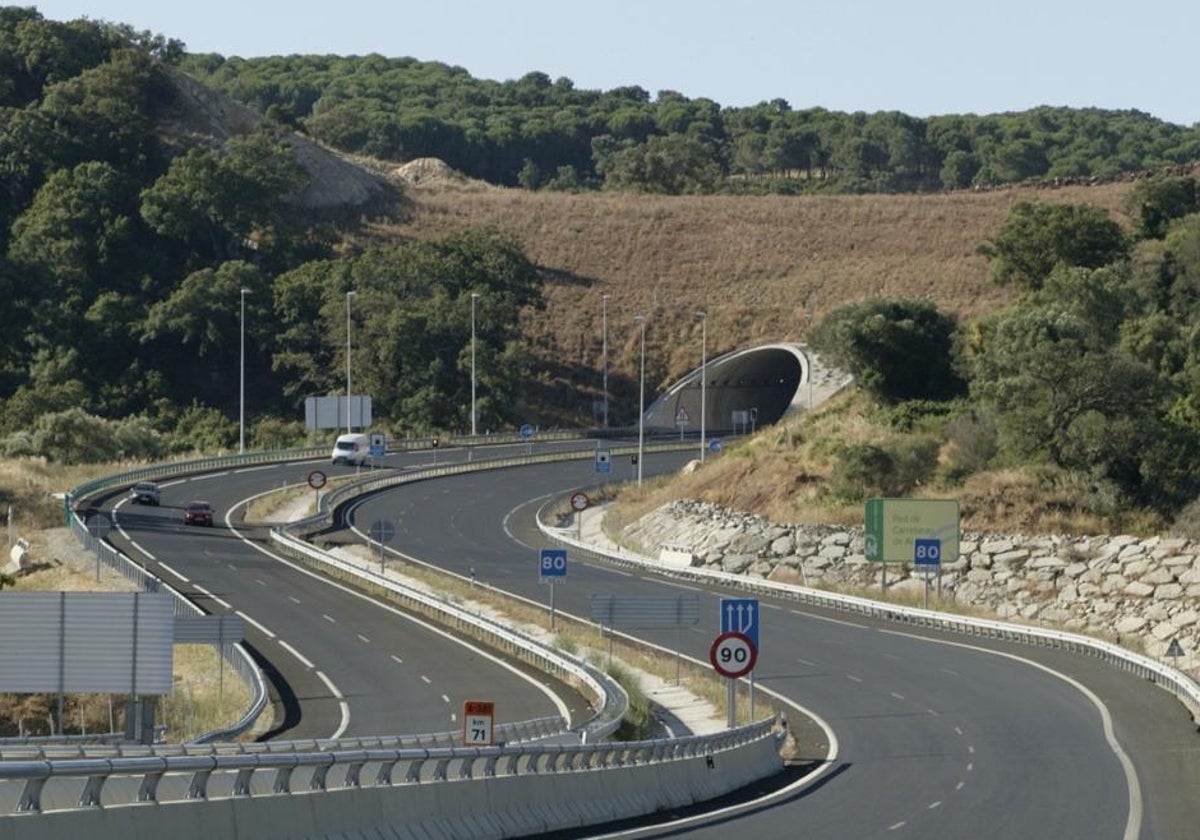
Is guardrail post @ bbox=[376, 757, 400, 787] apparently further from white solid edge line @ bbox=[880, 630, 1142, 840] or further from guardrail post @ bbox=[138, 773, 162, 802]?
white solid edge line @ bbox=[880, 630, 1142, 840]

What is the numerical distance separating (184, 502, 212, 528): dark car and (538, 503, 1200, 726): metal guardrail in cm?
1408

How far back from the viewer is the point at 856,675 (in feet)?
174

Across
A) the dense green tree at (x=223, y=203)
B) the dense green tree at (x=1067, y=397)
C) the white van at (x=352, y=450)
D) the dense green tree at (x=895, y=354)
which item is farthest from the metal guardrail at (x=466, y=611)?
the dense green tree at (x=223, y=203)

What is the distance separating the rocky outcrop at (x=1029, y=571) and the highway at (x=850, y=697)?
5671mm

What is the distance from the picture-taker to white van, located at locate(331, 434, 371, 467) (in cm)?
10706

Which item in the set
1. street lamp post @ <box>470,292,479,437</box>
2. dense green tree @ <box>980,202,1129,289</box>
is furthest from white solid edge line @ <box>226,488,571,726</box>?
dense green tree @ <box>980,202,1129,289</box>

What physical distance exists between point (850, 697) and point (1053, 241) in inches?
2392

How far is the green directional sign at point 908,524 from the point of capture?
72562 mm

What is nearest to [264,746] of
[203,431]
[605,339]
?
[203,431]

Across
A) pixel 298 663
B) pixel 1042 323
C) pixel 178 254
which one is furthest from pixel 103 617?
pixel 178 254

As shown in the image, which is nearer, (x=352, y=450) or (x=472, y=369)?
(x=352, y=450)

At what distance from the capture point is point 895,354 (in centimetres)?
9356

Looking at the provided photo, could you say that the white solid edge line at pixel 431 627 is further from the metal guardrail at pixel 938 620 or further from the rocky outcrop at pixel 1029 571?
the rocky outcrop at pixel 1029 571

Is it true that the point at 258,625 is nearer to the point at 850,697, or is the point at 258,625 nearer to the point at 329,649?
the point at 329,649
